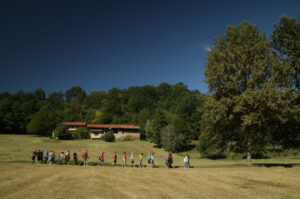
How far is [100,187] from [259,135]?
21.8 m

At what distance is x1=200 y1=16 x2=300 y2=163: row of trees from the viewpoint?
73.6ft

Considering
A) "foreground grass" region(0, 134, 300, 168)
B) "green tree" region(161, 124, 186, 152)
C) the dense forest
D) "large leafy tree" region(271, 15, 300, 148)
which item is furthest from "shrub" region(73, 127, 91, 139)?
"large leafy tree" region(271, 15, 300, 148)

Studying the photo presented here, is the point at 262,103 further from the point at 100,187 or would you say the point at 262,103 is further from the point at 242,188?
the point at 100,187

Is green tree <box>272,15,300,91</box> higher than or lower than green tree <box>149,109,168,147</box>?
higher

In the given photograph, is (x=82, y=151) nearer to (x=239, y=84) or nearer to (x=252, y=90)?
(x=239, y=84)

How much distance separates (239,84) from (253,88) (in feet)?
5.33

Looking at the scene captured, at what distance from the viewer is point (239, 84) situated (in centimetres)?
2542

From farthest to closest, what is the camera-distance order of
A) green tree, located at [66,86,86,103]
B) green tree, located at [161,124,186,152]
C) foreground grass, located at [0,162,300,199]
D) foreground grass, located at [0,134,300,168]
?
green tree, located at [66,86,86,103] → green tree, located at [161,124,186,152] → foreground grass, located at [0,134,300,168] → foreground grass, located at [0,162,300,199]

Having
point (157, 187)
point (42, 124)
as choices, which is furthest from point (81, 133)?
point (157, 187)

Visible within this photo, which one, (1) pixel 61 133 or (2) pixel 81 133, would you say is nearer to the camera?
(1) pixel 61 133

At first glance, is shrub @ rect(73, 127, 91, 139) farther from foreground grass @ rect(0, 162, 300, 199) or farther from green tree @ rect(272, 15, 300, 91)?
green tree @ rect(272, 15, 300, 91)

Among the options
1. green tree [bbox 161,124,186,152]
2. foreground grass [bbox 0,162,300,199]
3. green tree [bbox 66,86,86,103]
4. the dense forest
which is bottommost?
foreground grass [bbox 0,162,300,199]

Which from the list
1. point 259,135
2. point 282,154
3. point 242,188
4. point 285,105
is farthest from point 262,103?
point 282,154

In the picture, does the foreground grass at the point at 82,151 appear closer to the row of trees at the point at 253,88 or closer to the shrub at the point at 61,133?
the row of trees at the point at 253,88
